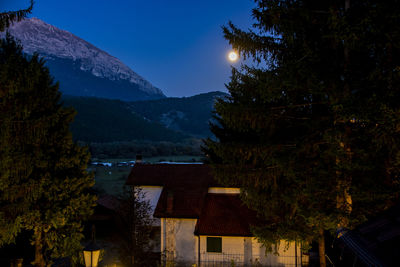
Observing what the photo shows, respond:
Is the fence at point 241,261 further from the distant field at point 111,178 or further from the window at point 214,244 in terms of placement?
the distant field at point 111,178

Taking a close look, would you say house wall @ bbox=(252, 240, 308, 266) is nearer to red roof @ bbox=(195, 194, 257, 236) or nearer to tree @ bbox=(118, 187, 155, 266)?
red roof @ bbox=(195, 194, 257, 236)

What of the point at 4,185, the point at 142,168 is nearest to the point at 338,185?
the point at 4,185

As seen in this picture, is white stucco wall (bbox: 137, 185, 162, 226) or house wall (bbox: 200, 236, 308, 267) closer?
house wall (bbox: 200, 236, 308, 267)

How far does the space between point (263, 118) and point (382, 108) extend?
3635 millimetres

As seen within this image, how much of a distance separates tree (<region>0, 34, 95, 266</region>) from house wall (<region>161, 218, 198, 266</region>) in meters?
5.10

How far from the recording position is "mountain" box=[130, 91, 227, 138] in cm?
16350

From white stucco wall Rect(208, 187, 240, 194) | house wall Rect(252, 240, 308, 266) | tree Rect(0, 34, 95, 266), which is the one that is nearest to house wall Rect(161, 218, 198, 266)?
white stucco wall Rect(208, 187, 240, 194)

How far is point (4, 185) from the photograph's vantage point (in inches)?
542

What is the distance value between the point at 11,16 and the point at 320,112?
1052cm

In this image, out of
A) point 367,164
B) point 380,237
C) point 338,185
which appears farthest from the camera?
point 338,185

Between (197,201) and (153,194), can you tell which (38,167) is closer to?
(153,194)

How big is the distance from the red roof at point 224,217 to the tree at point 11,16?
14.0 metres

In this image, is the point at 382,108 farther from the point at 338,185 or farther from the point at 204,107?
the point at 204,107

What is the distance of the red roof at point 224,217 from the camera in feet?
57.8
